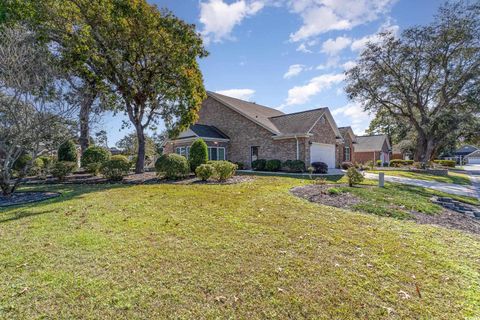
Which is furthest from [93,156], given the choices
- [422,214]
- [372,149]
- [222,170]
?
[372,149]

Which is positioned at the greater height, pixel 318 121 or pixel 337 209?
pixel 318 121

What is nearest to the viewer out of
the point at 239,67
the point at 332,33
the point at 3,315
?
the point at 3,315

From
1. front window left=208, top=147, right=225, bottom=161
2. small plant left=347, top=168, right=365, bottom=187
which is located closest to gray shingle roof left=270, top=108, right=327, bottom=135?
front window left=208, top=147, right=225, bottom=161

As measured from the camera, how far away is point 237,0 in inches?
428

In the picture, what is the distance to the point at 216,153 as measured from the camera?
73.3 feet

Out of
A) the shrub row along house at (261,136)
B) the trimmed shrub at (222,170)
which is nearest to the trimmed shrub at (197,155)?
the trimmed shrub at (222,170)

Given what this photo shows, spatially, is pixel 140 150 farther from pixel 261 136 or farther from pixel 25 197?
pixel 261 136

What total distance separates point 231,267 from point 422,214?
21.2 feet

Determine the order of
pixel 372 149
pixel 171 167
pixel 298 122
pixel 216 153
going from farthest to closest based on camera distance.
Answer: pixel 372 149
pixel 216 153
pixel 298 122
pixel 171 167

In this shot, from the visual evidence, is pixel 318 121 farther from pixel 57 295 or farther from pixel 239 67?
pixel 57 295

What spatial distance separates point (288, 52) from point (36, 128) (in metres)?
13.1

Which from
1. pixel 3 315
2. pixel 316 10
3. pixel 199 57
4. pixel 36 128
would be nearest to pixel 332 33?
pixel 316 10

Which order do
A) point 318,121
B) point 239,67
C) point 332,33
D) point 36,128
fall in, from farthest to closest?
point 318,121 → point 239,67 → point 332,33 → point 36,128

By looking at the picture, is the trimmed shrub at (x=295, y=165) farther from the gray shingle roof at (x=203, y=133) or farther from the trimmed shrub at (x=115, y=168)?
the trimmed shrub at (x=115, y=168)
